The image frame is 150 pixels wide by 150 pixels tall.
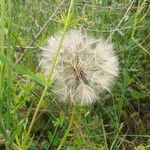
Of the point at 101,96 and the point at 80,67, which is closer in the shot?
the point at 80,67

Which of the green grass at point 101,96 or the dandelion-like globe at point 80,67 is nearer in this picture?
the dandelion-like globe at point 80,67

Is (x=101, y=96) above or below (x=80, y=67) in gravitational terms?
below

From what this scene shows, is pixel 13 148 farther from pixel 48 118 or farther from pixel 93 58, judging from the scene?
pixel 48 118

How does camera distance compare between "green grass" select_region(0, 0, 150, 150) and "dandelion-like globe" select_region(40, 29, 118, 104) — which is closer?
"dandelion-like globe" select_region(40, 29, 118, 104)

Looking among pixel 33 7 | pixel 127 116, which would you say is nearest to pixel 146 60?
pixel 127 116
